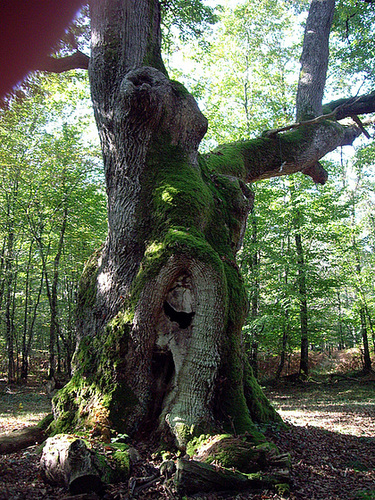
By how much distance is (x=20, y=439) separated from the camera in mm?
4195

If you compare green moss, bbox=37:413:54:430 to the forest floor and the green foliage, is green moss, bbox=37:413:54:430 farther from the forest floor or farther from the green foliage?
the green foliage

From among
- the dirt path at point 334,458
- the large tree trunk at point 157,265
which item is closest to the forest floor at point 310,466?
the dirt path at point 334,458

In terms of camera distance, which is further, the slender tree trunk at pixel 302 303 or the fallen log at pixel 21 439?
the slender tree trunk at pixel 302 303

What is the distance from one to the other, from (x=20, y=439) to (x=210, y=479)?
2.41 metres

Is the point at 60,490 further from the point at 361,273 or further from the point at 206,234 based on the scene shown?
the point at 361,273

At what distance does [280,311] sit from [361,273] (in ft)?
15.6

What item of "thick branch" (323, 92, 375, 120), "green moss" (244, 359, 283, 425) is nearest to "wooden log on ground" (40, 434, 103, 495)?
"green moss" (244, 359, 283, 425)

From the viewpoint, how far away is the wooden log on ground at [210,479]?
9.77ft

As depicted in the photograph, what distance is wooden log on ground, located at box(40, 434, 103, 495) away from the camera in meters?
2.93

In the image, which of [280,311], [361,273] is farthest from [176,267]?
[361,273]

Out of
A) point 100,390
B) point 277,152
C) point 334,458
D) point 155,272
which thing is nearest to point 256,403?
point 334,458

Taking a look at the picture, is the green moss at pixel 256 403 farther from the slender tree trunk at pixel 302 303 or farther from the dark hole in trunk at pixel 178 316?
the slender tree trunk at pixel 302 303

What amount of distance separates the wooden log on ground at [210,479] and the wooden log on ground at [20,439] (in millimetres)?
2137

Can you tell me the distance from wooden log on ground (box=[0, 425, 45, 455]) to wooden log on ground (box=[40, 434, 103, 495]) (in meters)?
1.20
